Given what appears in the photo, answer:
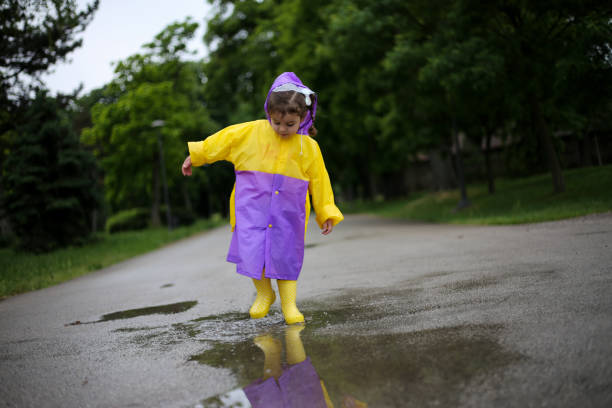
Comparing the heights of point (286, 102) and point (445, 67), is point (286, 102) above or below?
below

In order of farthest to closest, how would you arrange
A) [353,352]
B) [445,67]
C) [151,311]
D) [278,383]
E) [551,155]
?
[551,155] → [445,67] → [151,311] → [353,352] → [278,383]

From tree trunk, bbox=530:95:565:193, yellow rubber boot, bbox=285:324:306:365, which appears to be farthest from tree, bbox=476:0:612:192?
yellow rubber boot, bbox=285:324:306:365

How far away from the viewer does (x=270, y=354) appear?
3.18m

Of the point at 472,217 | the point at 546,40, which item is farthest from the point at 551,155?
the point at 546,40

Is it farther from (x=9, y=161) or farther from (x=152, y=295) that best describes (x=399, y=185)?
(x=152, y=295)

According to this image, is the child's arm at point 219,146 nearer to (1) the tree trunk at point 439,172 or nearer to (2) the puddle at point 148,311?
(2) the puddle at point 148,311

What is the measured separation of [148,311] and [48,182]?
15110 millimetres

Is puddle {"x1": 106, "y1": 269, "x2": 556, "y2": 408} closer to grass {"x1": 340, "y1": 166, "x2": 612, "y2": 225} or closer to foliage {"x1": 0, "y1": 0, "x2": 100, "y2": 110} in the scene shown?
grass {"x1": 340, "y1": 166, "x2": 612, "y2": 225}

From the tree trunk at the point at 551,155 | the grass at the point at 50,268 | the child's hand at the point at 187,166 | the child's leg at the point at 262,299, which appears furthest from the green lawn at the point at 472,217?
the child's leg at the point at 262,299

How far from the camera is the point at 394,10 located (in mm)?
18297

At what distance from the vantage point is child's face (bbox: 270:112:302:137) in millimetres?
4227

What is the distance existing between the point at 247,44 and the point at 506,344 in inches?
1337

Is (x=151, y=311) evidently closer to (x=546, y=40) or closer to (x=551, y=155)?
(x=546, y=40)

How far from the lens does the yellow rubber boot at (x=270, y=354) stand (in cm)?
283
